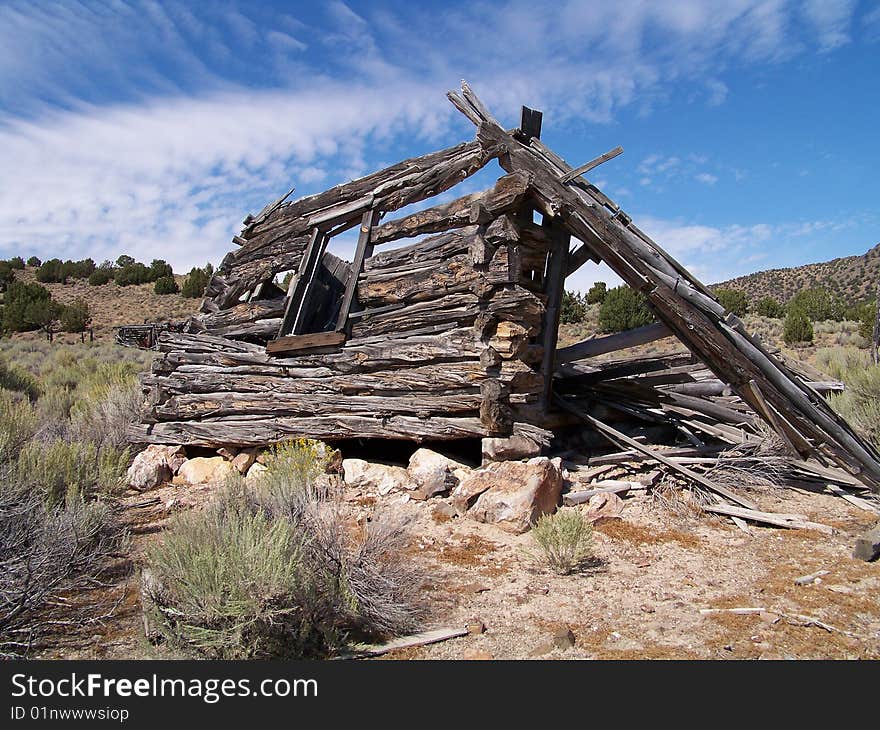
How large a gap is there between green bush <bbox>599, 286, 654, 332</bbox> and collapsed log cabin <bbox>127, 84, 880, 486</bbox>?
1294cm

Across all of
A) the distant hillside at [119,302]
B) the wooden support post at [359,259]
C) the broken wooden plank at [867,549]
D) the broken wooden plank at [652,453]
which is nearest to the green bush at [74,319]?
the distant hillside at [119,302]

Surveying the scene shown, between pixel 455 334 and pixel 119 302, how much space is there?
30782mm

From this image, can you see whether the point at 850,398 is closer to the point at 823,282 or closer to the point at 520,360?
the point at 520,360

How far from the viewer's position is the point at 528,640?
3.70 meters

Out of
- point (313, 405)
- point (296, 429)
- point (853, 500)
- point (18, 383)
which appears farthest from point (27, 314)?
point (853, 500)

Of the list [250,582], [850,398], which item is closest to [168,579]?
[250,582]

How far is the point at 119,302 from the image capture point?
108 ft

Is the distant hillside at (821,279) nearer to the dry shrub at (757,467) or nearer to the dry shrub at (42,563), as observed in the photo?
the dry shrub at (757,467)

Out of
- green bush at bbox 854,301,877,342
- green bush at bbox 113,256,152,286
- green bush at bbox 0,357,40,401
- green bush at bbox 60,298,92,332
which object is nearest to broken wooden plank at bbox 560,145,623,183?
green bush at bbox 0,357,40,401

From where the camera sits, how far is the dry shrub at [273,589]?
3275mm

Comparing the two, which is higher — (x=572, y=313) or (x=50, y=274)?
(x=50, y=274)

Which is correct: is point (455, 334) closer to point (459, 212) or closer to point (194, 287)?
point (459, 212)

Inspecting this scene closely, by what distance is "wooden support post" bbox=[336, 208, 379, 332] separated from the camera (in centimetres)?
745

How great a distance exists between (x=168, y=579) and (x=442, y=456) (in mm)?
3576
